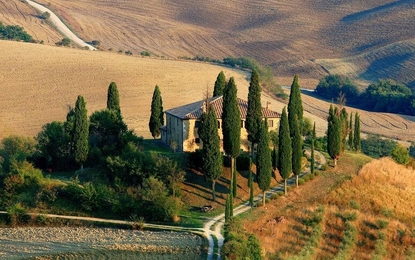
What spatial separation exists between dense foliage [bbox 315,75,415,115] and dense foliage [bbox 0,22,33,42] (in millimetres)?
51789

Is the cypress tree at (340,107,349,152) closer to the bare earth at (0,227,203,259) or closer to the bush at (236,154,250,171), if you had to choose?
the bush at (236,154,250,171)

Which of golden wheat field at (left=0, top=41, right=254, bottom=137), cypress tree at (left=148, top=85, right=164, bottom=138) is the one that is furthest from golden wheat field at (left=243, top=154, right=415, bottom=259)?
golden wheat field at (left=0, top=41, right=254, bottom=137)

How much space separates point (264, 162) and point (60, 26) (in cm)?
13312

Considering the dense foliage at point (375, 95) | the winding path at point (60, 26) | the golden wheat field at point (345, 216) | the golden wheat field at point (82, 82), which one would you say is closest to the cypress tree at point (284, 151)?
the golden wheat field at point (345, 216)

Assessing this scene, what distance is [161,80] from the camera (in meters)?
114

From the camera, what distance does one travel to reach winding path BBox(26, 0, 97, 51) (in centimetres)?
16657

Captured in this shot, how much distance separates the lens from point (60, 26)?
18025 centimetres

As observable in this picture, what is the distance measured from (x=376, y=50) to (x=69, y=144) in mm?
135196

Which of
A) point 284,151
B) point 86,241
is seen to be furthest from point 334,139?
point 86,241

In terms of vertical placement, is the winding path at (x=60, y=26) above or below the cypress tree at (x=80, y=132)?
above

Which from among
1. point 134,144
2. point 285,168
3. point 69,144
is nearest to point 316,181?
point 285,168

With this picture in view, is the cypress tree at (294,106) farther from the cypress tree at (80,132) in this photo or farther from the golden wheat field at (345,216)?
the cypress tree at (80,132)

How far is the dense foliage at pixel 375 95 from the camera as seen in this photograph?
132 meters

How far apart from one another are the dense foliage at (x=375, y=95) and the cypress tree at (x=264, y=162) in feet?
261
